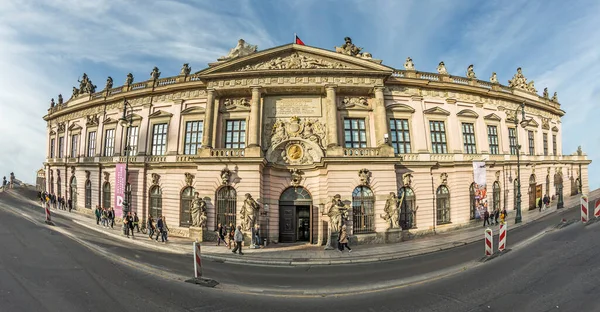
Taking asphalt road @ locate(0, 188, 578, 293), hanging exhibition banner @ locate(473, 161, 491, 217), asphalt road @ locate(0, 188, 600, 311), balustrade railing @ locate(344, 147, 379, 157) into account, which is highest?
balustrade railing @ locate(344, 147, 379, 157)

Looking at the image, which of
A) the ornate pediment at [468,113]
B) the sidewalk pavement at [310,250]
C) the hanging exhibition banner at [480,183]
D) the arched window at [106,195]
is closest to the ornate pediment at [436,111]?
the ornate pediment at [468,113]

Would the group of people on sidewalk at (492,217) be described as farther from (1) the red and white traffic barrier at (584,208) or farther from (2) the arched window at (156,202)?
(2) the arched window at (156,202)

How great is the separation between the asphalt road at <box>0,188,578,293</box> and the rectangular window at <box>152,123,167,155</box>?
9.94m

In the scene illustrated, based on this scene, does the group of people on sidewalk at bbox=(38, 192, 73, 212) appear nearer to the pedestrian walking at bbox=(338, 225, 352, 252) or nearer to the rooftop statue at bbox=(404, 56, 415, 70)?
the pedestrian walking at bbox=(338, 225, 352, 252)

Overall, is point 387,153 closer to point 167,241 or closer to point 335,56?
point 335,56

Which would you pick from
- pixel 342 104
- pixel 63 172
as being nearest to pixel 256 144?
pixel 342 104

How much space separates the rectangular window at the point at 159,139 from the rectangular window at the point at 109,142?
6199 millimetres

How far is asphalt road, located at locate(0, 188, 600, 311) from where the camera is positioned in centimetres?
746

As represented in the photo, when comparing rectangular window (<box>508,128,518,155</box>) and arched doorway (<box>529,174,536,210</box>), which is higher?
rectangular window (<box>508,128,518,155</box>)

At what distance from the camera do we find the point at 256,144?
20.3 metres

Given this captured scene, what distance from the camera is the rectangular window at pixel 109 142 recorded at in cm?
2700

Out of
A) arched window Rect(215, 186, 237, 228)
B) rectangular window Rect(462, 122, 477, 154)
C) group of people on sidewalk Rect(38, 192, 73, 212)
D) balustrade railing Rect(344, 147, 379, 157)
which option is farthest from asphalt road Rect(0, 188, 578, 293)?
group of people on sidewalk Rect(38, 192, 73, 212)

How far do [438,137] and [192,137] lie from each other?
73.9 feet

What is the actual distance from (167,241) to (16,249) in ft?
25.7
